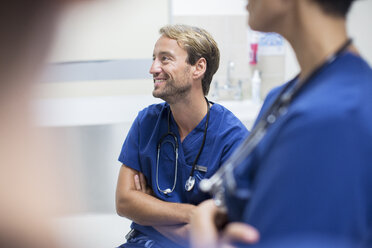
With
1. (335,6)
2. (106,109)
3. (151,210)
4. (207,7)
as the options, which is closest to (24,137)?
(335,6)

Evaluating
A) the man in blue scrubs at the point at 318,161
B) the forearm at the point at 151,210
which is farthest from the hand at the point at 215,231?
the forearm at the point at 151,210

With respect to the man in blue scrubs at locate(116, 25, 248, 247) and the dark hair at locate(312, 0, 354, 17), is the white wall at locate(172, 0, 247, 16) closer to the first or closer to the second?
the man in blue scrubs at locate(116, 25, 248, 247)

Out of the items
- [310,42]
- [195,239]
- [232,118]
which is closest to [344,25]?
[310,42]

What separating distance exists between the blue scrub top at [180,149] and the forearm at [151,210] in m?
0.06

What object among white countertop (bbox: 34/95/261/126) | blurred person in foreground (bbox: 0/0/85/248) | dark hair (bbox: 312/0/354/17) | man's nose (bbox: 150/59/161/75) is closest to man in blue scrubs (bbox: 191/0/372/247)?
dark hair (bbox: 312/0/354/17)

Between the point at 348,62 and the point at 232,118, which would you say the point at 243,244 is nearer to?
the point at 348,62

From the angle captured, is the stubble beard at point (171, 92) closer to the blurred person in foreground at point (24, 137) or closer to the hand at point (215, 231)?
the hand at point (215, 231)

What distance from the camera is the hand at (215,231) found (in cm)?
48

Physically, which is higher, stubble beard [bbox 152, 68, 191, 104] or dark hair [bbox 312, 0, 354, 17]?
dark hair [bbox 312, 0, 354, 17]

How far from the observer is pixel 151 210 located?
3.87 feet

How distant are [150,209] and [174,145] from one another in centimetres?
24

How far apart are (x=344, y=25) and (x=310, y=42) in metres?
0.06

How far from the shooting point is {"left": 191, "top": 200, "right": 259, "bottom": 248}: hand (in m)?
0.48

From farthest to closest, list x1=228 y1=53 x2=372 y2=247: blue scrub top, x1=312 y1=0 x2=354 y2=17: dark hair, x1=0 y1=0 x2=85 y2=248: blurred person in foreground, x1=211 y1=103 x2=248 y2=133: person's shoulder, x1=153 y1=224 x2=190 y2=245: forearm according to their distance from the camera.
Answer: x1=211 y1=103 x2=248 y2=133: person's shoulder < x1=153 y1=224 x2=190 y2=245: forearm < x1=312 y1=0 x2=354 y2=17: dark hair < x1=228 y1=53 x2=372 y2=247: blue scrub top < x1=0 y1=0 x2=85 y2=248: blurred person in foreground
